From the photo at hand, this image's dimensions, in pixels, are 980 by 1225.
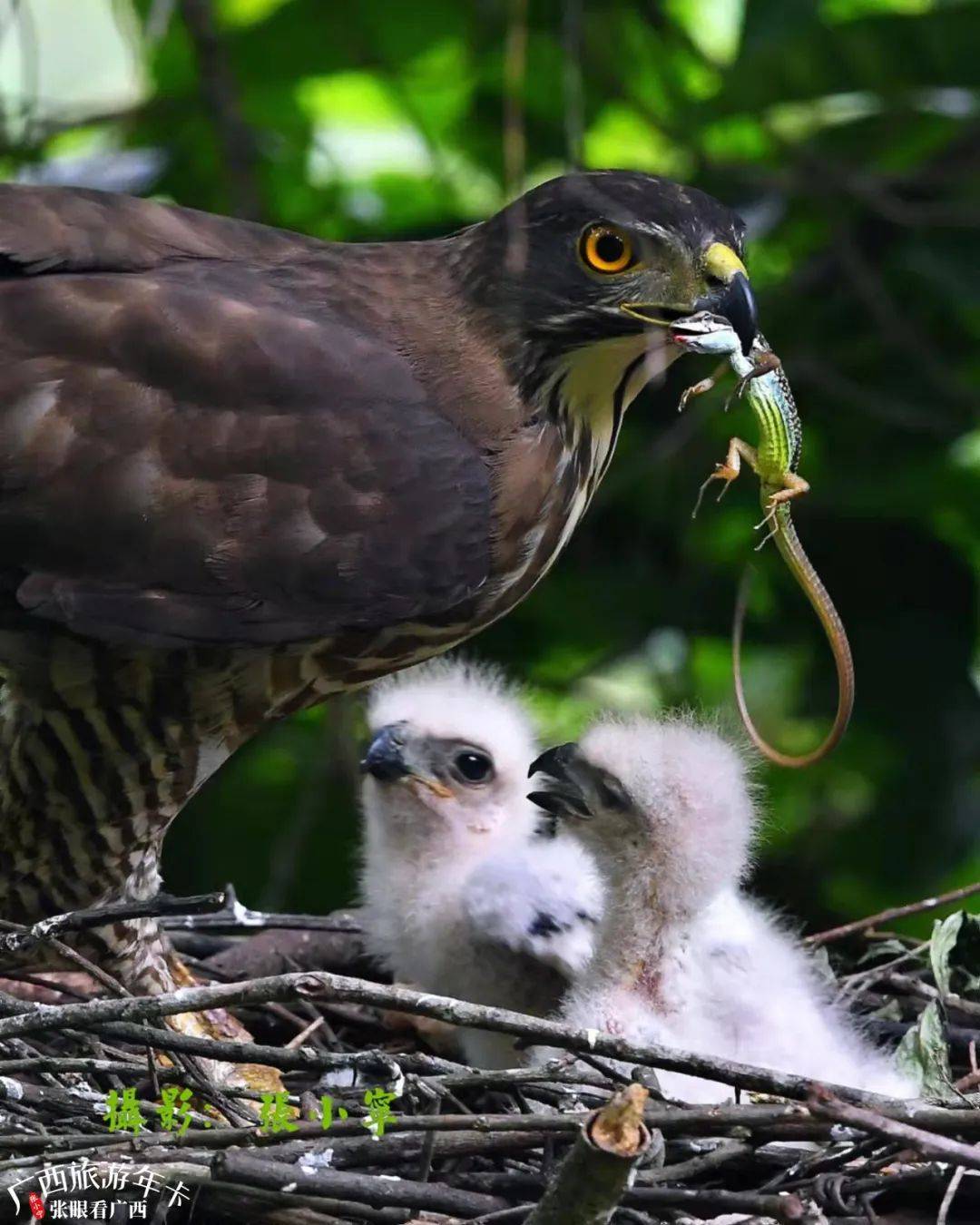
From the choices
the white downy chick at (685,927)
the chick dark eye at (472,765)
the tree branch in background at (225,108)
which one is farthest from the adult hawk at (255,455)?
the tree branch in background at (225,108)

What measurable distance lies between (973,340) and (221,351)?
250 cm

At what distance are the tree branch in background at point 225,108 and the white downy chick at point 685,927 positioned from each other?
6.45 feet

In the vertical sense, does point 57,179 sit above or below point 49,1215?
above

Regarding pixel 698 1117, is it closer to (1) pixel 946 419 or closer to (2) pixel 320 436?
(2) pixel 320 436

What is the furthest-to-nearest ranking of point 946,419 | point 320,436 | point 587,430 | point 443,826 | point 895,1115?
1. point 946,419
2. point 443,826
3. point 587,430
4. point 320,436
5. point 895,1115

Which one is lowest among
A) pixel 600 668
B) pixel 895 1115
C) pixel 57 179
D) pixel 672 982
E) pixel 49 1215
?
pixel 600 668

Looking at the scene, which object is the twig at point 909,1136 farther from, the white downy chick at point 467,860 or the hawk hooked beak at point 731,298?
the hawk hooked beak at point 731,298

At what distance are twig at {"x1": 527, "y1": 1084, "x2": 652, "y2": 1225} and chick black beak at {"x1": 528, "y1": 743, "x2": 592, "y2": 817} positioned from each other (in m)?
1.36

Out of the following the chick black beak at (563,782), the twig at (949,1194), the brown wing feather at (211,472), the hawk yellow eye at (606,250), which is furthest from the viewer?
the chick black beak at (563,782)

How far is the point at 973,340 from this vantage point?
5207 mm

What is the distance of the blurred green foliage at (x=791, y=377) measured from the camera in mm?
4961

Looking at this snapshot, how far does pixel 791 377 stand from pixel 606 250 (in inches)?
63.4

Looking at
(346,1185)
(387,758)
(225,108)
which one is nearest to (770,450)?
(387,758)

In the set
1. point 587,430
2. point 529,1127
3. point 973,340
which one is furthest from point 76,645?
point 973,340
